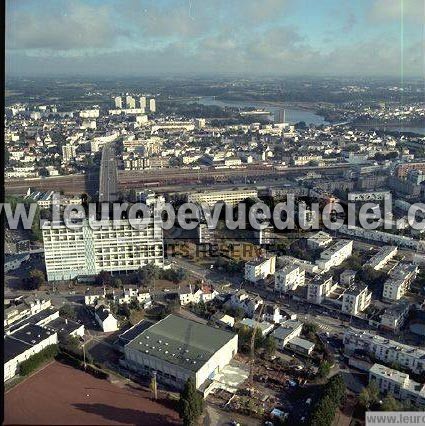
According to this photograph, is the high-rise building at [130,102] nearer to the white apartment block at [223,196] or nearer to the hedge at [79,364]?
the white apartment block at [223,196]

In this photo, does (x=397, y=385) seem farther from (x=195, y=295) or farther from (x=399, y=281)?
(x=195, y=295)

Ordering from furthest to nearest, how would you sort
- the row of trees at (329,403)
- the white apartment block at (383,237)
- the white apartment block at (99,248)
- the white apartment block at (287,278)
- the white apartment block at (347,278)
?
1. the white apartment block at (383,237)
2. the white apartment block at (99,248)
3. the white apartment block at (347,278)
4. the white apartment block at (287,278)
5. the row of trees at (329,403)

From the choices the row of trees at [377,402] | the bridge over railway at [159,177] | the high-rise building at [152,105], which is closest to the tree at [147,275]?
the row of trees at [377,402]

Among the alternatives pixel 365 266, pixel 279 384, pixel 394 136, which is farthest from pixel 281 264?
pixel 394 136

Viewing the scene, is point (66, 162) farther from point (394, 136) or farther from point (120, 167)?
point (394, 136)

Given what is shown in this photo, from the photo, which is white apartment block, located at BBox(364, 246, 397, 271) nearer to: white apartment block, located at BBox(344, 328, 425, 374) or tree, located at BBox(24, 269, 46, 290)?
white apartment block, located at BBox(344, 328, 425, 374)
